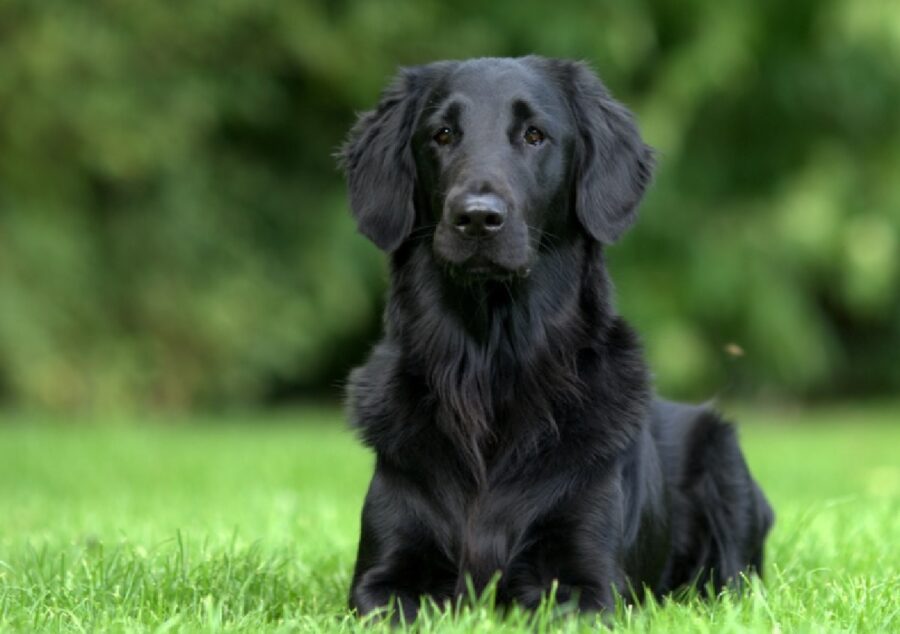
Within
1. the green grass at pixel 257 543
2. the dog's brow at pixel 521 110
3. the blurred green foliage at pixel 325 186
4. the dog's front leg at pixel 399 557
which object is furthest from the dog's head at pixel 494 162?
the blurred green foliage at pixel 325 186

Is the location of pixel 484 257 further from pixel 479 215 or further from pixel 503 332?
pixel 503 332

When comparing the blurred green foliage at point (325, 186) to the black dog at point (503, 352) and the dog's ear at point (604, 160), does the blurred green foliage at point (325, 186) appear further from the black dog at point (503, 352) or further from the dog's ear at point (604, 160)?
the black dog at point (503, 352)

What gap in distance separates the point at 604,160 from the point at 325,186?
1078cm

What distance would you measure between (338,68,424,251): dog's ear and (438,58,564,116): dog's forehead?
0.52ft

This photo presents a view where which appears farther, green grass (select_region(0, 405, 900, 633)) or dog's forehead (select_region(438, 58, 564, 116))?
dog's forehead (select_region(438, 58, 564, 116))

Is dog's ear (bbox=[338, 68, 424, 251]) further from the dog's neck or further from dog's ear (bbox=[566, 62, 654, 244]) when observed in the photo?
dog's ear (bbox=[566, 62, 654, 244])

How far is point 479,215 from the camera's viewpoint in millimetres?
3496

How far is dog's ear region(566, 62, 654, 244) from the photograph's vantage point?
12.8ft

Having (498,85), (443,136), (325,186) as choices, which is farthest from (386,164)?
(325,186)

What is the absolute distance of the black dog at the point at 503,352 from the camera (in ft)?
11.7

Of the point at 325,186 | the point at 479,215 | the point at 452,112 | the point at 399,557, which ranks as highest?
the point at 452,112

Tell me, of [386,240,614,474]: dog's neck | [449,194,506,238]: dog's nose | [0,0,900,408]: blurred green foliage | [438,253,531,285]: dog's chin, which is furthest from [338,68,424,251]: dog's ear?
[0,0,900,408]: blurred green foliage

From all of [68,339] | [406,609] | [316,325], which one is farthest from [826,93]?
[406,609]

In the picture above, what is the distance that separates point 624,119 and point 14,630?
219 centimetres
